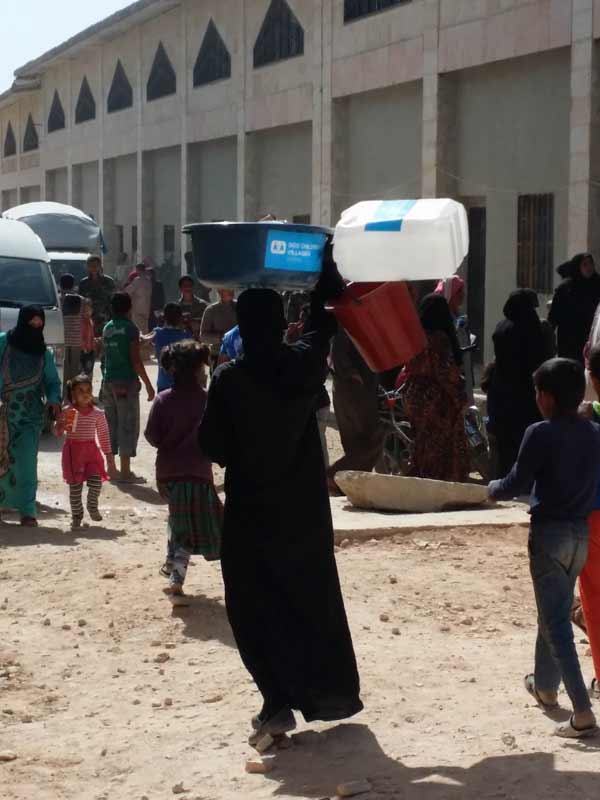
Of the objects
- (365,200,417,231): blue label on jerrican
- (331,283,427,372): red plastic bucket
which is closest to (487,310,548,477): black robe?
(365,200,417,231): blue label on jerrican

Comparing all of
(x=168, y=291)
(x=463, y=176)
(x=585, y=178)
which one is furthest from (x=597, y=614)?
(x=168, y=291)

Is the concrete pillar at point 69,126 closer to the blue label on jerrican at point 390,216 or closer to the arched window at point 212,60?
the arched window at point 212,60

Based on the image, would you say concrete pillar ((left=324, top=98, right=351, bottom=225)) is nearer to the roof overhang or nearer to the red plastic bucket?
the roof overhang

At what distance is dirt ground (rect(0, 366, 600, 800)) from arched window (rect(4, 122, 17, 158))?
42450 millimetres

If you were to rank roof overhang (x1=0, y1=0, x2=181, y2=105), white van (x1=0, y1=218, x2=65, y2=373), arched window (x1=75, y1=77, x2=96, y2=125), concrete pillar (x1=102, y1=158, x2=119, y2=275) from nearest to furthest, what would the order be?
white van (x1=0, y1=218, x2=65, y2=373) → roof overhang (x1=0, y1=0, x2=181, y2=105) → concrete pillar (x1=102, y1=158, x2=119, y2=275) → arched window (x1=75, y1=77, x2=96, y2=125)

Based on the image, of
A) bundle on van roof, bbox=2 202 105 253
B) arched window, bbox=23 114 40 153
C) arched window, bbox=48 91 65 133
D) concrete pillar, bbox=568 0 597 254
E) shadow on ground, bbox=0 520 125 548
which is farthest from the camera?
arched window, bbox=23 114 40 153

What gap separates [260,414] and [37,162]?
4176 cm

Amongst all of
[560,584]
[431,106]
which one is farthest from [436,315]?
[431,106]

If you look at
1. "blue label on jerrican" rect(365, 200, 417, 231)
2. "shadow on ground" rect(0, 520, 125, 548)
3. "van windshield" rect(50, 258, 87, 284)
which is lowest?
"shadow on ground" rect(0, 520, 125, 548)

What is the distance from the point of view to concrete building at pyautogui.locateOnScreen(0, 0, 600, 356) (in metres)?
16.8

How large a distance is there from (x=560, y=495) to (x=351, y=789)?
1.16 metres

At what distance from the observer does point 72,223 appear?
27078 millimetres

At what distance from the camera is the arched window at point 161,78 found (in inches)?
1226

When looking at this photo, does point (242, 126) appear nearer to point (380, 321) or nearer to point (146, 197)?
point (146, 197)
